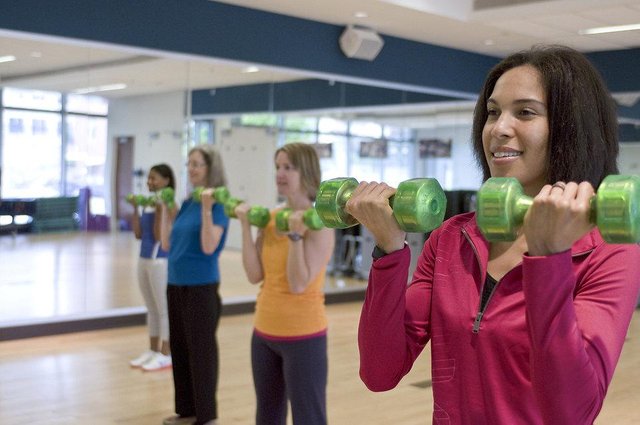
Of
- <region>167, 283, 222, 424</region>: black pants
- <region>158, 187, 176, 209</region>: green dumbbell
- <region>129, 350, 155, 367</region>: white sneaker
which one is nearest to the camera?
<region>167, 283, 222, 424</region>: black pants

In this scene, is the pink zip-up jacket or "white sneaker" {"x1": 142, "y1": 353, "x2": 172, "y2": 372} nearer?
the pink zip-up jacket

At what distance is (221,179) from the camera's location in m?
4.66

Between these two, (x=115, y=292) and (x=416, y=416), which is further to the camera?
(x=115, y=292)

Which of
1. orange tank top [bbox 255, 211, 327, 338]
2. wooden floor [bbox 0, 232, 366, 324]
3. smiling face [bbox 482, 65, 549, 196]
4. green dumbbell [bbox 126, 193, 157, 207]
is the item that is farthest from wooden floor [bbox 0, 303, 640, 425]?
smiling face [bbox 482, 65, 549, 196]

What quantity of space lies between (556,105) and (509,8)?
6.26 metres

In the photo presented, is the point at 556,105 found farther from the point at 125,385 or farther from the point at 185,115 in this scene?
the point at 185,115

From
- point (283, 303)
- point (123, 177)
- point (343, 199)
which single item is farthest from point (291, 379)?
point (123, 177)

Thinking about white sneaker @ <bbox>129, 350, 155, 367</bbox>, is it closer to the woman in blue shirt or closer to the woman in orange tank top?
the woman in blue shirt

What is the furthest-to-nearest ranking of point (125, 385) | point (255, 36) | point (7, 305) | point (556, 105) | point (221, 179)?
point (255, 36), point (7, 305), point (125, 385), point (221, 179), point (556, 105)

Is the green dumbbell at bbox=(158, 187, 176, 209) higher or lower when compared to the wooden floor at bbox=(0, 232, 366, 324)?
higher

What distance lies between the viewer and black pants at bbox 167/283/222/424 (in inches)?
161

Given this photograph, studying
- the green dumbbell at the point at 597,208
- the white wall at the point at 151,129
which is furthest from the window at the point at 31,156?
the green dumbbell at the point at 597,208

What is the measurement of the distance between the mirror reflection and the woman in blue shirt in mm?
2800

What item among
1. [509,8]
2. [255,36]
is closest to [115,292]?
[255,36]
